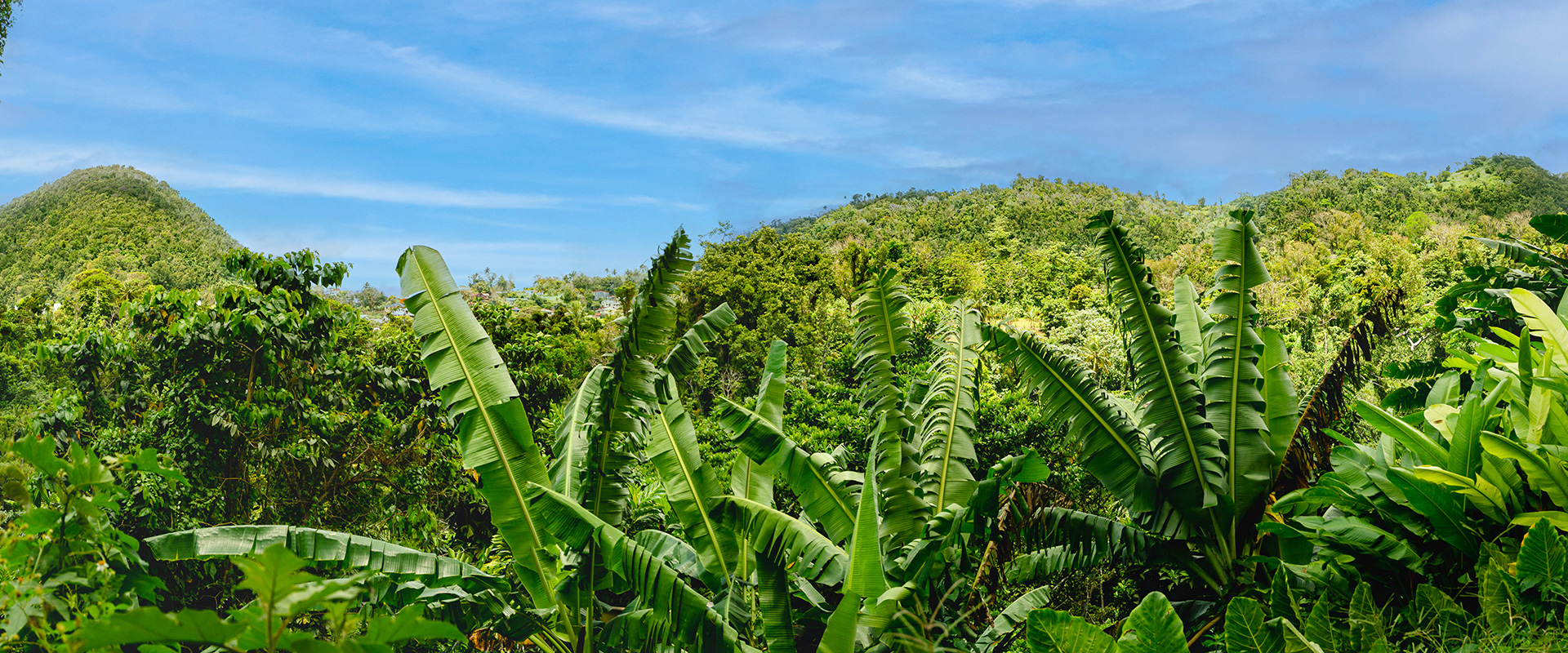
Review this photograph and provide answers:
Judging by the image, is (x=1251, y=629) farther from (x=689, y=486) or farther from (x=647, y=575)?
(x=689, y=486)

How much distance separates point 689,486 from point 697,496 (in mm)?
133

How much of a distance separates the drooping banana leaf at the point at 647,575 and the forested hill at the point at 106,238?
120 ft

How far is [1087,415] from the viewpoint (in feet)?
17.1

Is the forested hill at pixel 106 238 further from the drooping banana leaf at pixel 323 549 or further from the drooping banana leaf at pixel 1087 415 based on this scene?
the drooping banana leaf at pixel 1087 415

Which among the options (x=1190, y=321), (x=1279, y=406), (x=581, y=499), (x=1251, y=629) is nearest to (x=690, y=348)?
(x=581, y=499)

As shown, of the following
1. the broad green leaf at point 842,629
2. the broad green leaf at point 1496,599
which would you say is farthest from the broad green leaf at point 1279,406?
the broad green leaf at point 842,629

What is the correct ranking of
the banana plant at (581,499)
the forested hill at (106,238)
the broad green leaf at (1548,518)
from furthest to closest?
the forested hill at (106,238)
the banana plant at (581,499)
the broad green leaf at (1548,518)

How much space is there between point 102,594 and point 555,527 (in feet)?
8.07

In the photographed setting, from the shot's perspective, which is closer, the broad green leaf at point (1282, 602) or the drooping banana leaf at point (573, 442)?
the broad green leaf at point (1282, 602)

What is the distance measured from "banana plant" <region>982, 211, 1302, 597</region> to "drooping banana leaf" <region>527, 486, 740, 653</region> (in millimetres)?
2305

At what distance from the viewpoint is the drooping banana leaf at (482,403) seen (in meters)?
4.99

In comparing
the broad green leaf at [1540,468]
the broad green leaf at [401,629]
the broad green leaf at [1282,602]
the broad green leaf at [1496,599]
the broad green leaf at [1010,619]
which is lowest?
the broad green leaf at [1010,619]

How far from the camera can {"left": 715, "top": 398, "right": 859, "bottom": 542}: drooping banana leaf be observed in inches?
195

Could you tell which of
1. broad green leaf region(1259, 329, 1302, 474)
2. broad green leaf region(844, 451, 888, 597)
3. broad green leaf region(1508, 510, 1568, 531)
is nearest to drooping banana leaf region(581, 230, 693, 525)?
broad green leaf region(844, 451, 888, 597)
